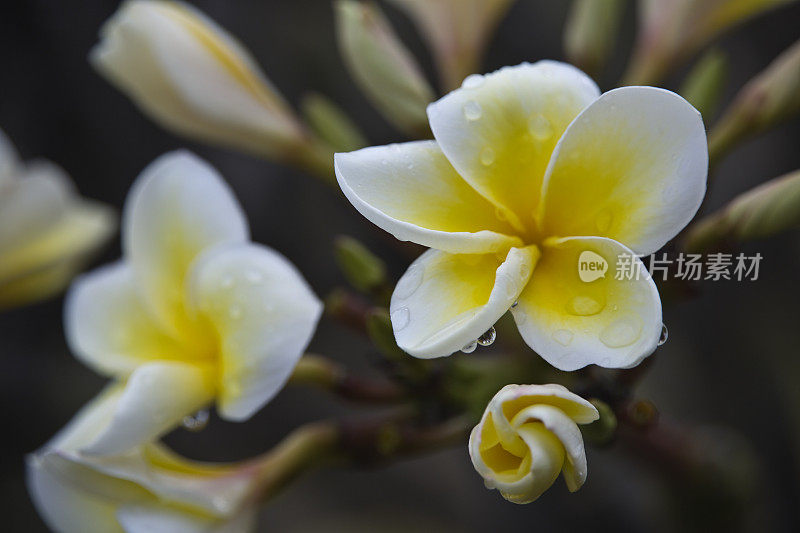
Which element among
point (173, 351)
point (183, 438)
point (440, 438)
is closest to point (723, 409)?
point (440, 438)

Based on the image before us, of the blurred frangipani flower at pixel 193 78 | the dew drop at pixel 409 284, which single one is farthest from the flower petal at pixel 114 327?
the dew drop at pixel 409 284

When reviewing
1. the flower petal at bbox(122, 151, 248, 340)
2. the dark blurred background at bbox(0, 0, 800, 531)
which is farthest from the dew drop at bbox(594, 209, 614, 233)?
the dark blurred background at bbox(0, 0, 800, 531)

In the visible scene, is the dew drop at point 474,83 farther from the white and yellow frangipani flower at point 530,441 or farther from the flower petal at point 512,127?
the white and yellow frangipani flower at point 530,441

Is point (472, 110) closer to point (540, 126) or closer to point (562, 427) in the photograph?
point (540, 126)

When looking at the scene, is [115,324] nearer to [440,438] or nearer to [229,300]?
[229,300]

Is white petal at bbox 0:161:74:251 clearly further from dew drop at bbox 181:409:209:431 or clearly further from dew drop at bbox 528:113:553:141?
dew drop at bbox 528:113:553:141
